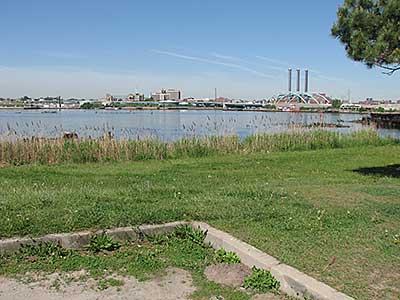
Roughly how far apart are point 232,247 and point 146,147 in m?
12.0

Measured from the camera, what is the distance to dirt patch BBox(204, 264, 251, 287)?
425cm

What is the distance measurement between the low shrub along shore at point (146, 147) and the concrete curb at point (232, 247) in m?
10.5

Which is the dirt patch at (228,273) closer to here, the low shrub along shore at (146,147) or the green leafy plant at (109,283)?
the green leafy plant at (109,283)

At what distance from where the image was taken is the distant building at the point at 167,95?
324 feet

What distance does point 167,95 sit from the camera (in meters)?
102

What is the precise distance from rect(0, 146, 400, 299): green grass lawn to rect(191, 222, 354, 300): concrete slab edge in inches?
5.8

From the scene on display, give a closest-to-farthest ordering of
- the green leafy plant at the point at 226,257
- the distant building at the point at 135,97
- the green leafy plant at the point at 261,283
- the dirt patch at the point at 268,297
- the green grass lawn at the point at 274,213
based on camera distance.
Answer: the dirt patch at the point at 268,297, the green leafy plant at the point at 261,283, the green grass lawn at the point at 274,213, the green leafy plant at the point at 226,257, the distant building at the point at 135,97

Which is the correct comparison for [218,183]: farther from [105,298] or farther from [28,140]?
[28,140]

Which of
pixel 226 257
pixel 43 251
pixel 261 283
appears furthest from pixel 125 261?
pixel 261 283

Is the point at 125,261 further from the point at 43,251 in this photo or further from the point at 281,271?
the point at 281,271

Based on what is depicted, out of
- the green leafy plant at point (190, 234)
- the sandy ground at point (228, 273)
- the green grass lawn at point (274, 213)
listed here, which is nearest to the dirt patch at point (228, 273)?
the sandy ground at point (228, 273)

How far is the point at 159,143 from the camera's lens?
17062 mm

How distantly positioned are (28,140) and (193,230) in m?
11.4

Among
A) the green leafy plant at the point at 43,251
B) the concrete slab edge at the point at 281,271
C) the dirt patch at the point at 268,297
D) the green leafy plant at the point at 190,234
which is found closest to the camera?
the concrete slab edge at the point at 281,271
